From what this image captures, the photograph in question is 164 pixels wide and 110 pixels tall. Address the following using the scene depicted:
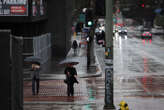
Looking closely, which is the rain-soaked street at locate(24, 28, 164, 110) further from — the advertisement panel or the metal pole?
the advertisement panel

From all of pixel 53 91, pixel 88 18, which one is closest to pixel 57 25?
pixel 88 18

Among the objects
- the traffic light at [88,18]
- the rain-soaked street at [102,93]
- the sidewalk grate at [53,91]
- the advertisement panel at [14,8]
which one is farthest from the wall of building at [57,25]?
the sidewalk grate at [53,91]

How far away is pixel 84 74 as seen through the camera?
29.8 m

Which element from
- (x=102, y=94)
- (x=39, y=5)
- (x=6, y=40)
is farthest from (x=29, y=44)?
(x=6, y=40)

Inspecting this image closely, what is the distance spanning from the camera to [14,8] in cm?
3150

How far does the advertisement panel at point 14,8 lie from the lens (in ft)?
103

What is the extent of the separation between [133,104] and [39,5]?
19881 mm

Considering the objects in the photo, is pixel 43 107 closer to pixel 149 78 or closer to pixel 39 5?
pixel 149 78

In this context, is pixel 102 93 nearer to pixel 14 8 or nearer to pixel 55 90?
pixel 55 90

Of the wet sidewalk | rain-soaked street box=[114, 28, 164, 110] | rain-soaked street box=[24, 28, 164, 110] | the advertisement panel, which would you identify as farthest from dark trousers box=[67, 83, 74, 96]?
the advertisement panel

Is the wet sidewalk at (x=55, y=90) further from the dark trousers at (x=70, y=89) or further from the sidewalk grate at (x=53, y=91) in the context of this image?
the dark trousers at (x=70, y=89)

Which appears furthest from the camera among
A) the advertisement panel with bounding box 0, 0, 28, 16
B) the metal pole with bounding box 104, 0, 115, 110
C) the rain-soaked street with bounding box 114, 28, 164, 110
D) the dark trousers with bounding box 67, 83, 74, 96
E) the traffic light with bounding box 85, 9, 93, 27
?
the advertisement panel with bounding box 0, 0, 28, 16

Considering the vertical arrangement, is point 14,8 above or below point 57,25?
above

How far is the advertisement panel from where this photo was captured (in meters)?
31.3
